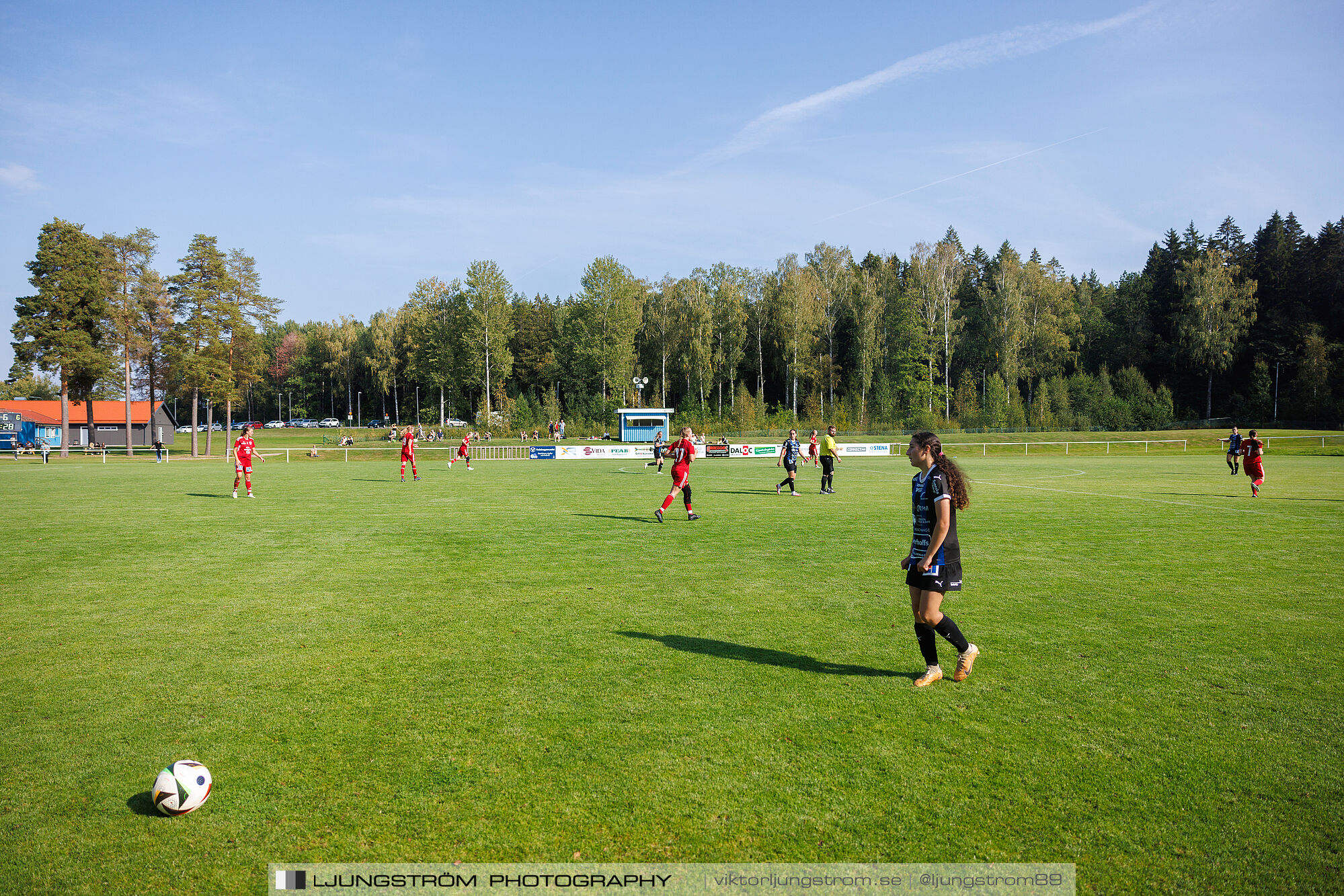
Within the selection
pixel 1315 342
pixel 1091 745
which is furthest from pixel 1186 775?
pixel 1315 342

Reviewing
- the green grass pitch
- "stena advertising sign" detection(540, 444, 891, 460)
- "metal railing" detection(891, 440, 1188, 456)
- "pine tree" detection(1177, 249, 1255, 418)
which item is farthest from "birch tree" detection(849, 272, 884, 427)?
the green grass pitch

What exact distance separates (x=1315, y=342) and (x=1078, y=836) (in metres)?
87.4

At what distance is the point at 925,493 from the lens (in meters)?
6.12

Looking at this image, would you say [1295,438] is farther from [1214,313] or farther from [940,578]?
[940,578]

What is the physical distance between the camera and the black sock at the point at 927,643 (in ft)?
20.6

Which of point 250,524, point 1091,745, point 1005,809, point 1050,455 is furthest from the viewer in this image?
point 1050,455

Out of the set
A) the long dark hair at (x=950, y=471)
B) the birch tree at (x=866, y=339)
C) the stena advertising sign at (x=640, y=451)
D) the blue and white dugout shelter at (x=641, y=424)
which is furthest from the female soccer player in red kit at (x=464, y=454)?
the birch tree at (x=866, y=339)

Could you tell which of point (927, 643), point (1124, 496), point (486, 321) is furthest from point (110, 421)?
point (927, 643)

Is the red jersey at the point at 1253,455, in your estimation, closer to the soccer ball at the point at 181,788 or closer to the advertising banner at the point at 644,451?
the soccer ball at the point at 181,788

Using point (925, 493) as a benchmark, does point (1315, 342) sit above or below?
above

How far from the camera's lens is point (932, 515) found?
6.12m

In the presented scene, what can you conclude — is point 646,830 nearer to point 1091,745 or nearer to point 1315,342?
point 1091,745

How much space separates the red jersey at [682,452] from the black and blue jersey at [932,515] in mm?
10781

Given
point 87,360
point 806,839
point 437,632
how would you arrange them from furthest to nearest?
1. point 87,360
2. point 437,632
3. point 806,839
